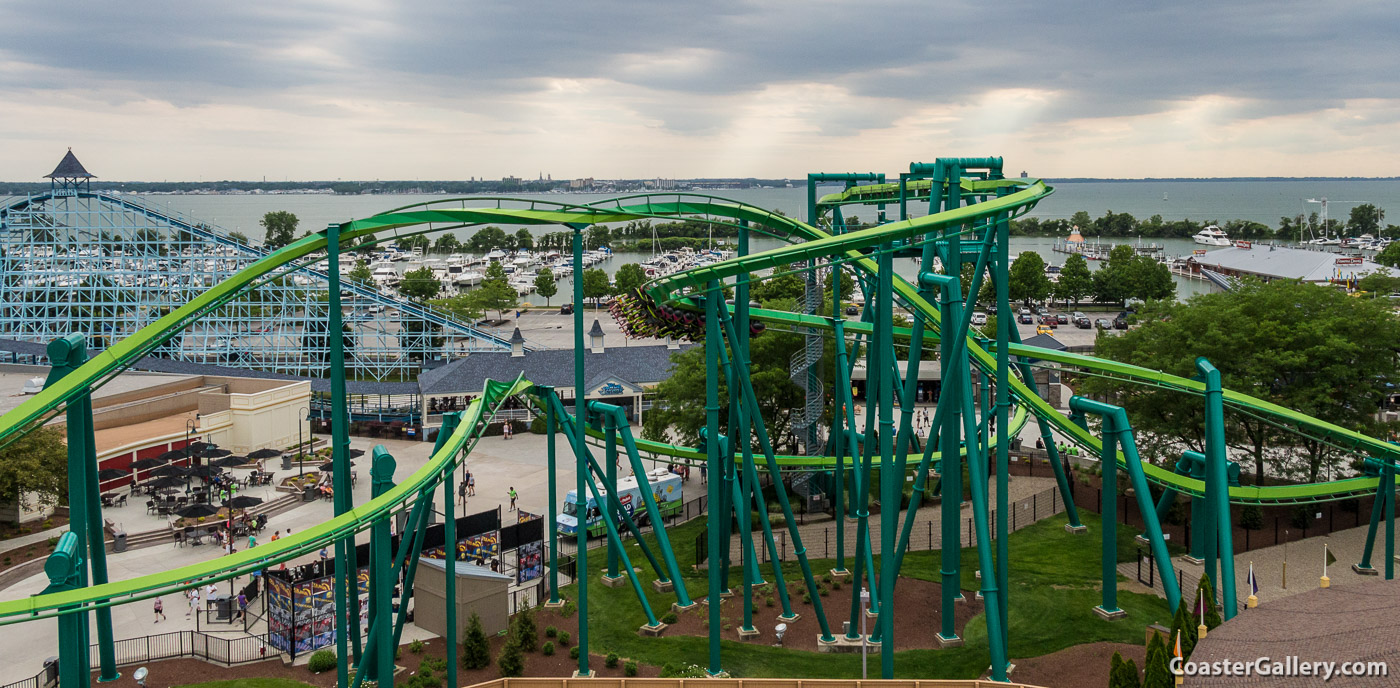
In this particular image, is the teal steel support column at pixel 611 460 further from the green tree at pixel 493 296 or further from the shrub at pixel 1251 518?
the green tree at pixel 493 296

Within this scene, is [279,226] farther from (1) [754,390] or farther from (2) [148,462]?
(1) [754,390]

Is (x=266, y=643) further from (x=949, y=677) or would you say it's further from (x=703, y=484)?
(x=703, y=484)

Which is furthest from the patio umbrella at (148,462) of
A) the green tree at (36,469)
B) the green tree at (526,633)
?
the green tree at (526,633)

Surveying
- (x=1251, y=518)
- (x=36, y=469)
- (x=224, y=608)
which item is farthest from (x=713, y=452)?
(x=36, y=469)

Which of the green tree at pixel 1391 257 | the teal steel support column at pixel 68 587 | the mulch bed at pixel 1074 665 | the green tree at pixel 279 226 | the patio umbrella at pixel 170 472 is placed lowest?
the mulch bed at pixel 1074 665

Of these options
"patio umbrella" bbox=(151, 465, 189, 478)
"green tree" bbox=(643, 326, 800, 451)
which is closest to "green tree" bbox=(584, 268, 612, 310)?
"green tree" bbox=(643, 326, 800, 451)

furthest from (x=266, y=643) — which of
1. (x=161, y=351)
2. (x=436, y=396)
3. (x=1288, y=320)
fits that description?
(x=161, y=351)

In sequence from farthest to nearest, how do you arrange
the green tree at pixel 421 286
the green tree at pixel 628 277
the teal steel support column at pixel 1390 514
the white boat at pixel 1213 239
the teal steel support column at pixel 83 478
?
the white boat at pixel 1213 239 < the green tree at pixel 421 286 < the green tree at pixel 628 277 < the teal steel support column at pixel 1390 514 < the teal steel support column at pixel 83 478
